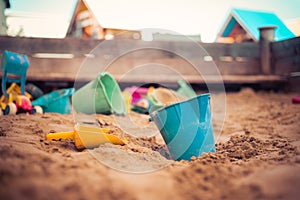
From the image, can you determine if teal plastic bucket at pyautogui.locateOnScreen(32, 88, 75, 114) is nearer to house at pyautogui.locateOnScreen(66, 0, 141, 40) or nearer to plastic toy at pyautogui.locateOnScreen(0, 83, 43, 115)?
plastic toy at pyautogui.locateOnScreen(0, 83, 43, 115)

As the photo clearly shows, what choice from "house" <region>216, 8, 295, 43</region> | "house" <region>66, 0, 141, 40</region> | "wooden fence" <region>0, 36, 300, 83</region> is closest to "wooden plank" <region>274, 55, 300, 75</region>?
"wooden fence" <region>0, 36, 300, 83</region>

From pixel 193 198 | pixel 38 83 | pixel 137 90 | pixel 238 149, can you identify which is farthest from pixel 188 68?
pixel 193 198

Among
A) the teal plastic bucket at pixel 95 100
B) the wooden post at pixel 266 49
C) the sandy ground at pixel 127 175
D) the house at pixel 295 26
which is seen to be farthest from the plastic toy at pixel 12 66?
the house at pixel 295 26

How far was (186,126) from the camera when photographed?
1701mm

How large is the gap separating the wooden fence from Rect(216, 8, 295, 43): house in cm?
167

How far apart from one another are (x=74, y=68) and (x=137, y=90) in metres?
1.02

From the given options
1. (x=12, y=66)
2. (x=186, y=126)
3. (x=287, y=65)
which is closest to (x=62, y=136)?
(x=186, y=126)

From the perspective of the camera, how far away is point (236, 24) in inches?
353

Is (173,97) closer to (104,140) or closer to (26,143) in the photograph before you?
(104,140)

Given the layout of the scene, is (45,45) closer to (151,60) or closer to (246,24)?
(151,60)

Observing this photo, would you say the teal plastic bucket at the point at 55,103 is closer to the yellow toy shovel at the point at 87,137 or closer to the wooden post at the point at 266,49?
the yellow toy shovel at the point at 87,137

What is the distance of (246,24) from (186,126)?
22.5 ft

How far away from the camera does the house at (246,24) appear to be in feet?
23.7

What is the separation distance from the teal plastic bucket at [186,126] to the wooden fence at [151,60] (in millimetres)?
2646
